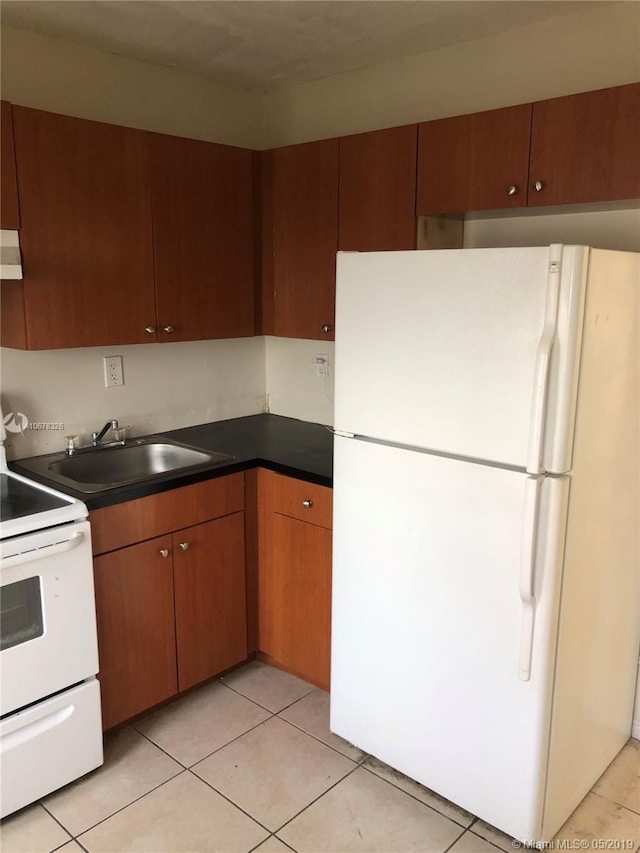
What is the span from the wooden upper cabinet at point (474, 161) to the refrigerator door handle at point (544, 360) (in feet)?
2.06

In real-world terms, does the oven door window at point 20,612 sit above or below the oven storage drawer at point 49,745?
above

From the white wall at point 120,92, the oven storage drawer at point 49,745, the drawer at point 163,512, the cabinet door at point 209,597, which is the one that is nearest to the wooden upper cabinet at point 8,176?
the white wall at point 120,92

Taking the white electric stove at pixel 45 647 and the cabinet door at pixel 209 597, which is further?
the cabinet door at pixel 209 597

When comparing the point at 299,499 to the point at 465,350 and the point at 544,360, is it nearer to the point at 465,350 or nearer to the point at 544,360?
the point at 465,350

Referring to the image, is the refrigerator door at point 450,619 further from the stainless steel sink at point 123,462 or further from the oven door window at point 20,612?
the oven door window at point 20,612

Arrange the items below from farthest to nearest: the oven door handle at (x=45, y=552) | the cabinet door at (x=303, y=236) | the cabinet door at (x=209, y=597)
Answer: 1. the cabinet door at (x=303, y=236)
2. the cabinet door at (x=209, y=597)
3. the oven door handle at (x=45, y=552)

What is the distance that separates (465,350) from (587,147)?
752 mm

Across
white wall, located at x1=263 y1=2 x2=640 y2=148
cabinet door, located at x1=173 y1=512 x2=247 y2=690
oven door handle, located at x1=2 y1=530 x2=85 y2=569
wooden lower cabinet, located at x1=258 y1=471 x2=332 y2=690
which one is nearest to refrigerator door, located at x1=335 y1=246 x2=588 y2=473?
wooden lower cabinet, located at x1=258 y1=471 x2=332 y2=690

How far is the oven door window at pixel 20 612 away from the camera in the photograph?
76.0 inches

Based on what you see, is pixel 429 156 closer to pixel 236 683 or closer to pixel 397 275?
pixel 397 275

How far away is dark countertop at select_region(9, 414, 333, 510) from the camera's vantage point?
2254mm

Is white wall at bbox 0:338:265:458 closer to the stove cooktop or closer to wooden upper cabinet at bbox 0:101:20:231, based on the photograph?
the stove cooktop

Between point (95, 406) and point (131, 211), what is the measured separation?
0.78 metres

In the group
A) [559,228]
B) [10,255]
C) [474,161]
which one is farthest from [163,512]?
[559,228]
